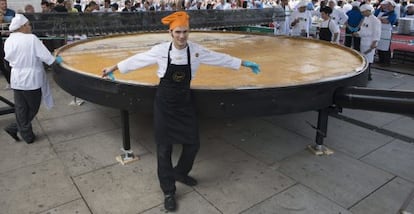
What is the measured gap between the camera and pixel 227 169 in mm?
3555

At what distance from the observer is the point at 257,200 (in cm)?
303

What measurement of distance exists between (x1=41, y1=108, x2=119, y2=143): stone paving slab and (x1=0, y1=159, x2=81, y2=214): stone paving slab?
2.46 ft

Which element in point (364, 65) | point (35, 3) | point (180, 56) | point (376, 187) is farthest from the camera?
point (35, 3)

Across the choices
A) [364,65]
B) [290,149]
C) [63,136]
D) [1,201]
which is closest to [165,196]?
[1,201]

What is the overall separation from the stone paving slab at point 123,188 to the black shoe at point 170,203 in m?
0.11

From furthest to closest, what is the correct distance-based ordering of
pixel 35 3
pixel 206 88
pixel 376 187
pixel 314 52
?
pixel 35 3
pixel 314 52
pixel 376 187
pixel 206 88

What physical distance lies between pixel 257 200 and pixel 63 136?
260cm

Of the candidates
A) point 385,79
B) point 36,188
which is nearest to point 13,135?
point 36,188

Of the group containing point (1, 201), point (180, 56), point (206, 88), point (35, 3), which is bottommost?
point (1, 201)

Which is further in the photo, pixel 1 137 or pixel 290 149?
pixel 1 137

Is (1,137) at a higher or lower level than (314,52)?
lower

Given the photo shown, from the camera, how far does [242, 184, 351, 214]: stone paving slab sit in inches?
114

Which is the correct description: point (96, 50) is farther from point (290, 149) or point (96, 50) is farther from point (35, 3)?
point (35, 3)

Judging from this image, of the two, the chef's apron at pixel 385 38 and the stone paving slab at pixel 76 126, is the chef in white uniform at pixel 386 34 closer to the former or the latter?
the chef's apron at pixel 385 38
